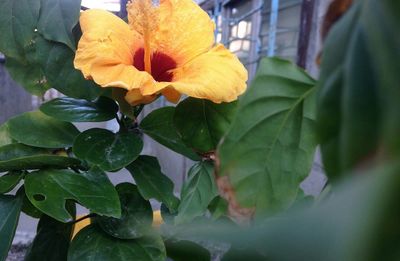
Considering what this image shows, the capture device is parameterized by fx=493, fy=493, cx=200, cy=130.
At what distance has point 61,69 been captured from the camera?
0.63 meters

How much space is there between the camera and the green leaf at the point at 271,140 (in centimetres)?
32

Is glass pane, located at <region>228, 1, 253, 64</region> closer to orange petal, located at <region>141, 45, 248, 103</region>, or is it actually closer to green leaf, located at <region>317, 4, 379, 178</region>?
orange petal, located at <region>141, 45, 248, 103</region>

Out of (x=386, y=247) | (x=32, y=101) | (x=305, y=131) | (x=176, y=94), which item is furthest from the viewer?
(x=32, y=101)

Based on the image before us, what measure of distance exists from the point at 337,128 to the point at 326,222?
0.24ft

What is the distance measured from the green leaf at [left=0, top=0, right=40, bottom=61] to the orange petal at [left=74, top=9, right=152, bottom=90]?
0.07 metres

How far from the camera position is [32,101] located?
4.03m

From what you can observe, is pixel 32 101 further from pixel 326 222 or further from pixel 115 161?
pixel 326 222

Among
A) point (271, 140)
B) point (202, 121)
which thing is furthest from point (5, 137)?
point (271, 140)

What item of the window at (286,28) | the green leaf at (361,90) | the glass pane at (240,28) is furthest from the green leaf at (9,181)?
the glass pane at (240,28)

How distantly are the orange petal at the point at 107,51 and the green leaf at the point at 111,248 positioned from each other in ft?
0.65

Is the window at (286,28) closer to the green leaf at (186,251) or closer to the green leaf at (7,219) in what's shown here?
the green leaf at (186,251)

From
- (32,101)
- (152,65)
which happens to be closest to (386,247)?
(152,65)

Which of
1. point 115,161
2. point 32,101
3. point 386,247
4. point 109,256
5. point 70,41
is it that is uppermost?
point 386,247

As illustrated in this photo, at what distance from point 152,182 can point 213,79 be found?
161mm
